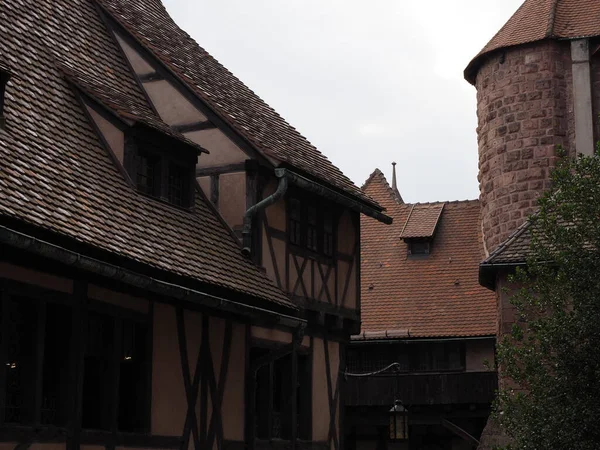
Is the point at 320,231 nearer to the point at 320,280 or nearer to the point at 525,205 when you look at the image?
the point at 320,280

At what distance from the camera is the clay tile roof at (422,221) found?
3485 centimetres

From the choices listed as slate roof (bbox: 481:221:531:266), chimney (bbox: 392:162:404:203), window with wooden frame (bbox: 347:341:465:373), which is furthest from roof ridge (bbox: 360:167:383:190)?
slate roof (bbox: 481:221:531:266)

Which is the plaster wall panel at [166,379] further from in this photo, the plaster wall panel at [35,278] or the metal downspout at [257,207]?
the metal downspout at [257,207]

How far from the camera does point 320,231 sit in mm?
20125

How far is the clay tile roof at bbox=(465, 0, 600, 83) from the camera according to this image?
2877 centimetres

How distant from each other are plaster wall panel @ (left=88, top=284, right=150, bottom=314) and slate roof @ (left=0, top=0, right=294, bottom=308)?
0.56m

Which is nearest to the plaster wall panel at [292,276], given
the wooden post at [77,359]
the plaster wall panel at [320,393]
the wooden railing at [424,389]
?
the plaster wall panel at [320,393]

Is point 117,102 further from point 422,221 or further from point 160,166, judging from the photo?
point 422,221

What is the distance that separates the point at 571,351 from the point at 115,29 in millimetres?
7917

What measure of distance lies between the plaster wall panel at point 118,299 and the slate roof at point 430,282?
58.1 ft

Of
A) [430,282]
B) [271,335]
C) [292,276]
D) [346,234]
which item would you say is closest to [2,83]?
[271,335]

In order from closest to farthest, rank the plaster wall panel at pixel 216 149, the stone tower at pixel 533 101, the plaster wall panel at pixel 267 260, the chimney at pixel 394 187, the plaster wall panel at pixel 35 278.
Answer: the plaster wall panel at pixel 35 278
the plaster wall panel at pixel 267 260
the plaster wall panel at pixel 216 149
the stone tower at pixel 533 101
the chimney at pixel 394 187

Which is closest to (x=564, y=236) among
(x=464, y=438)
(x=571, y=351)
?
(x=571, y=351)

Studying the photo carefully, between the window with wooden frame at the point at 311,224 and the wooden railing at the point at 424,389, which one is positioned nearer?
the window with wooden frame at the point at 311,224
